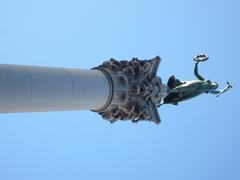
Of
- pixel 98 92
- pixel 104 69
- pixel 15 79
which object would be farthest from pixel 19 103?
pixel 104 69

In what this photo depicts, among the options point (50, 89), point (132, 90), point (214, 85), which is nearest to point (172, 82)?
point (214, 85)

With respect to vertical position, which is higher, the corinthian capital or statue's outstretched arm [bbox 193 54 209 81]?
statue's outstretched arm [bbox 193 54 209 81]

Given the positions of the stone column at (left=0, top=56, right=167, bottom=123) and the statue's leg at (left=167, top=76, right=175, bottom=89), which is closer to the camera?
the stone column at (left=0, top=56, right=167, bottom=123)

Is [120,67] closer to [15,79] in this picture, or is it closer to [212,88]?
[15,79]

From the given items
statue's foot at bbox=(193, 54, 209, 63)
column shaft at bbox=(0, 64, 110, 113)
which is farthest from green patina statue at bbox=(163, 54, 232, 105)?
column shaft at bbox=(0, 64, 110, 113)

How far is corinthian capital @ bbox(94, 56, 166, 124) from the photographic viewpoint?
3079cm

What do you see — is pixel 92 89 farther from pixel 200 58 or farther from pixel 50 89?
pixel 200 58

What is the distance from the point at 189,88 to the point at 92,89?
13.1m

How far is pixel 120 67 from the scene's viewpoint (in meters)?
31.8

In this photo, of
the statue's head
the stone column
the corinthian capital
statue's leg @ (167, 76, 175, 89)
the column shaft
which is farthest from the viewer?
the statue's head

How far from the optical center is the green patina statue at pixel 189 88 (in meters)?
38.7

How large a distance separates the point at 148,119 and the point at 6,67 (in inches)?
458

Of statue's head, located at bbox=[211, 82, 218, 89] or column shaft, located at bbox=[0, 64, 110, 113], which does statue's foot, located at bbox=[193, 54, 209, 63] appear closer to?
statue's head, located at bbox=[211, 82, 218, 89]

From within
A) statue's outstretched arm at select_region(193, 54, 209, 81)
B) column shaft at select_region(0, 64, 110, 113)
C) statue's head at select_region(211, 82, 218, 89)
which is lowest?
column shaft at select_region(0, 64, 110, 113)
